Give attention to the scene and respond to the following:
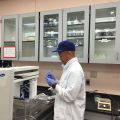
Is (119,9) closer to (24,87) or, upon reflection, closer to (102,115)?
(102,115)

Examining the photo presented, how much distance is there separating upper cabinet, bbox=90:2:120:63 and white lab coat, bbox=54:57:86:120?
0.88 meters

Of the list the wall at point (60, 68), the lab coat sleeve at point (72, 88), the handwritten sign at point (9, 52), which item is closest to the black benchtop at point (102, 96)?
the wall at point (60, 68)

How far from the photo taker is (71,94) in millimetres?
1910

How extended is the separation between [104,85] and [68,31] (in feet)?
3.29

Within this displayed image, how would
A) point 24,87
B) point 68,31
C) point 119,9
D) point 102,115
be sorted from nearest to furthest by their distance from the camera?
point 24,87 → point 102,115 → point 119,9 → point 68,31

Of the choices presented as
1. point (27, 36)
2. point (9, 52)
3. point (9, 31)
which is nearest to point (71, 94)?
point (27, 36)

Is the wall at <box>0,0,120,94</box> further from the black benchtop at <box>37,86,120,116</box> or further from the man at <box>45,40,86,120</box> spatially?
the man at <box>45,40,86,120</box>

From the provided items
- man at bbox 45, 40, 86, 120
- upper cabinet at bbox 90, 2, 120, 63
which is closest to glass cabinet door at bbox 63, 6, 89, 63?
upper cabinet at bbox 90, 2, 120, 63

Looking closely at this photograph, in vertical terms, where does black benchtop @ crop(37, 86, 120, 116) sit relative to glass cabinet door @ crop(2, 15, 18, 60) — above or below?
below

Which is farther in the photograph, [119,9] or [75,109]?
[119,9]

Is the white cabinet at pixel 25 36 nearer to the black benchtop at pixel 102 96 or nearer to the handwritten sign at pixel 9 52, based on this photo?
the handwritten sign at pixel 9 52

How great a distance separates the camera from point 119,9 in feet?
8.67

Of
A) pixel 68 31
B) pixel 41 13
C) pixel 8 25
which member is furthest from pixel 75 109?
pixel 8 25

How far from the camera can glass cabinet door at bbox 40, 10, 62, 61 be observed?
3.17m
